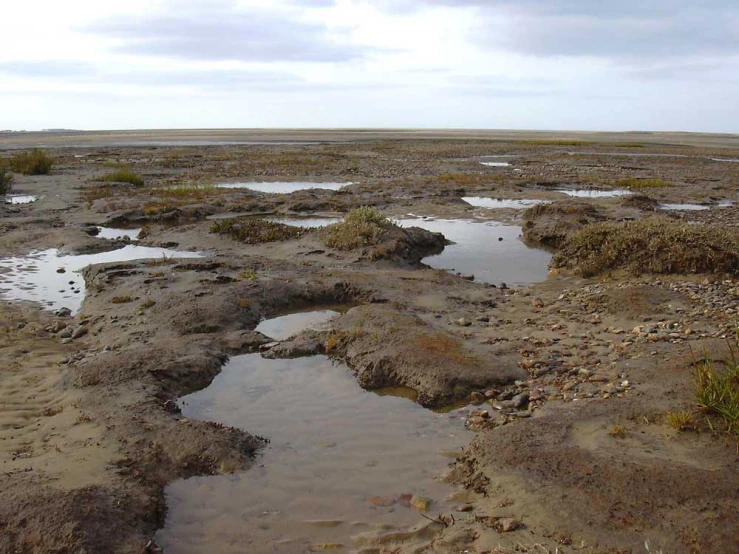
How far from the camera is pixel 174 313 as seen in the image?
10211mm

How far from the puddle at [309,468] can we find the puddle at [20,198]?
21.4 m

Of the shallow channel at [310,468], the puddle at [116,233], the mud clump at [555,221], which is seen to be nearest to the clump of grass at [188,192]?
the puddle at [116,233]

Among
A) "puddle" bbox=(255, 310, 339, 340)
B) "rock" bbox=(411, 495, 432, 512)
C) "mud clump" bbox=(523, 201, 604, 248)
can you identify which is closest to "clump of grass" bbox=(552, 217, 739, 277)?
"mud clump" bbox=(523, 201, 604, 248)

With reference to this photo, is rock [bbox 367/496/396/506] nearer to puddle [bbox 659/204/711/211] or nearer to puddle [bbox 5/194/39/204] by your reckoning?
puddle [bbox 659/204/711/211]

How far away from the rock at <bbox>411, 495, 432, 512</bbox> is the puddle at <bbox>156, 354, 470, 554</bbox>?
2.3 inches

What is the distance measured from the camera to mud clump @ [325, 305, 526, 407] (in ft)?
25.2

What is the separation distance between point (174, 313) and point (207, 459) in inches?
181

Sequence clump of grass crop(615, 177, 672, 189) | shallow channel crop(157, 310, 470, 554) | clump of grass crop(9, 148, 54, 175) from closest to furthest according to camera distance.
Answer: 1. shallow channel crop(157, 310, 470, 554)
2. clump of grass crop(615, 177, 672, 189)
3. clump of grass crop(9, 148, 54, 175)

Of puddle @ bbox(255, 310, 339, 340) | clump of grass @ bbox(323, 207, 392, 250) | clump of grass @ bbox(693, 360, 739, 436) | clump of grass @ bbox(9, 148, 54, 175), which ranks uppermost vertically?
clump of grass @ bbox(9, 148, 54, 175)

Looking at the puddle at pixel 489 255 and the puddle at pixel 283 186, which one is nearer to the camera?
the puddle at pixel 489 255

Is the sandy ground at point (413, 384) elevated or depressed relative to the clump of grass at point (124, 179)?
depressed

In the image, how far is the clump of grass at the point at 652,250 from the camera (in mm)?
12148

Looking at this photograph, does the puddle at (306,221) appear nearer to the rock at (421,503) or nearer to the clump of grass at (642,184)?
the rock at (421,503)

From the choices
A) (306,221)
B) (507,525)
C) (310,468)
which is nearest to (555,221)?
(306,221)
